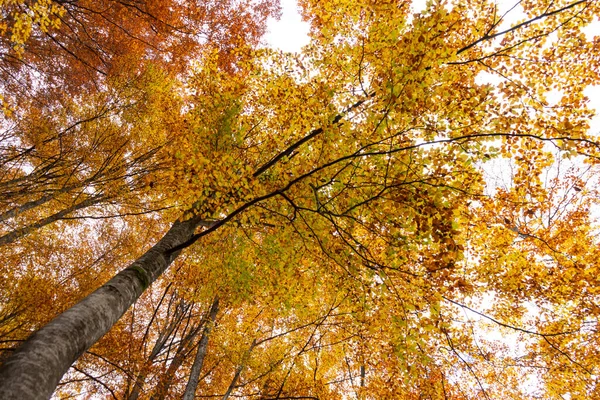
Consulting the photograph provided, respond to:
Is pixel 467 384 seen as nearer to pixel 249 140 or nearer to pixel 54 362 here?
pixel 249 140

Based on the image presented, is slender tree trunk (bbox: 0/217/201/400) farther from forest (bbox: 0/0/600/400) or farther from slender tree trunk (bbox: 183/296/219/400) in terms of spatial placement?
slender tree trunk (bbox: 183/296/219/400)

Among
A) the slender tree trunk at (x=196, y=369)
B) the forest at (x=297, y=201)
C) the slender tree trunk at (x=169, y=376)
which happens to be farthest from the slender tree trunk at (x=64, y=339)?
the slender tree trunk at (x=169, y=376)

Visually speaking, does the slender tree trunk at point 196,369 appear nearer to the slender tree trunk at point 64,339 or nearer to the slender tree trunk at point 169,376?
the slender tree trunk at point 169,376

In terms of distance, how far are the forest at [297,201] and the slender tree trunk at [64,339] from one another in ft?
0.06

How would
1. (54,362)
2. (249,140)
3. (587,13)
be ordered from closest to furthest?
1. (54,362)
2. (587,13)
3. (249,140)

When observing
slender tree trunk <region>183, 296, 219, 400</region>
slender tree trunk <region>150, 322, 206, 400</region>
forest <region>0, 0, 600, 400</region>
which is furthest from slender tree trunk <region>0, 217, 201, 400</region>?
slender tree trunk <region>150, 322, 206, 400</region>

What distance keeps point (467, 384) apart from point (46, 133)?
12726 millimetres

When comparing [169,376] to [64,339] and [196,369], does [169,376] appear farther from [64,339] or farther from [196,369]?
[64,339]

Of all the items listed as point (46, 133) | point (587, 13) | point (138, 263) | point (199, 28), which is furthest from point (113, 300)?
point (199, 28)

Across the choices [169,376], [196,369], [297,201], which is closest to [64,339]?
[297,201]

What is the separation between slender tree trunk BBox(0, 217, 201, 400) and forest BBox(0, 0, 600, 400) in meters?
0.02

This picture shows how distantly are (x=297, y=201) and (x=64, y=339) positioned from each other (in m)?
2.75

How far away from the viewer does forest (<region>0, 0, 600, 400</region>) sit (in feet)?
10.1

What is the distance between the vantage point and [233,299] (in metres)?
5.77
